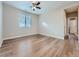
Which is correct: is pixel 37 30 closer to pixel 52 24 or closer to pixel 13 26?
pixel 52 24

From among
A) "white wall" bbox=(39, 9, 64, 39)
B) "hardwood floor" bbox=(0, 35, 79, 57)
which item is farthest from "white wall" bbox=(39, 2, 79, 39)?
"hardwood floor" bbox=(0, 35, 79, 57)

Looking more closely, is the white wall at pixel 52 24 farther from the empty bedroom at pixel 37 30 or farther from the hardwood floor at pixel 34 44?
the hardwood floor at pixel 34 44

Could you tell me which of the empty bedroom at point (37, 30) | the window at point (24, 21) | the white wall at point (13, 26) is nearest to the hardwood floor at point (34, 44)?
the empty bedroom at point (37, 30)

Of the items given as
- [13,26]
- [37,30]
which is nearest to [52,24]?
[37,30]

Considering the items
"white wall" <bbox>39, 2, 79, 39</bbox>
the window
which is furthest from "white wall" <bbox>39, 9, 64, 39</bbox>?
the window

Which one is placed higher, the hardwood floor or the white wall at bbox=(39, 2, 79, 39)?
the white wall at bbox=(39, 2, 79, 39)

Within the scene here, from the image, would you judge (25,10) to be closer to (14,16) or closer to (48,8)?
(14,16)

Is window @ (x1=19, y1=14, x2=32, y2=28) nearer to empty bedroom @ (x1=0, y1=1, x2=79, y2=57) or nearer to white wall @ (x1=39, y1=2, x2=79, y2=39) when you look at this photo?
empty bedroom @ (x1=0, y1=1, x2=79, y2=57)

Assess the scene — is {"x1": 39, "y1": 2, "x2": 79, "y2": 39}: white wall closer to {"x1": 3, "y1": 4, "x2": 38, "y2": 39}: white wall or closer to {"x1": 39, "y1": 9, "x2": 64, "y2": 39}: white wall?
{"x1": 39, "y1": 9, "x2": 64, "y2": 39}: white wall

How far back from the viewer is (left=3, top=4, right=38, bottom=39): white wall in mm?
2264

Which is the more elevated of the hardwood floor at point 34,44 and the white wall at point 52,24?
Answer: the white wall at point 52,24

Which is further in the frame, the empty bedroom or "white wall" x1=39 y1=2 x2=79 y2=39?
"white wall" x1=39 y1=2 x2=79 y2=39

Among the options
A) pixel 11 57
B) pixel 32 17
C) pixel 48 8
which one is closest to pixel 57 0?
pixel 48 8

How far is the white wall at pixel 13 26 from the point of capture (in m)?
2.26
